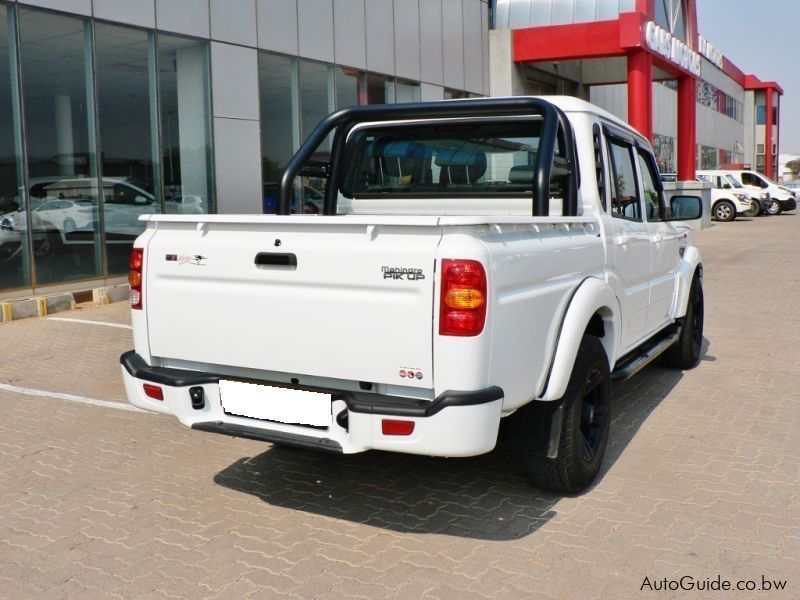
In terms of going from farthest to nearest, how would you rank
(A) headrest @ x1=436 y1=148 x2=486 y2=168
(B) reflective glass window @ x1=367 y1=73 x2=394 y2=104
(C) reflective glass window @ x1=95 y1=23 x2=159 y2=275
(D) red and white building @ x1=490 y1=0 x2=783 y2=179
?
(D) red and white building @ x1=490 y1=0 x2=783 y2=179
(B) reflective glass window @ x1=367 y1=73 x2=394 y2=104
(C) reflective glass window @ x1=95 y1=23 x2=159 y2=275
(A) headrest @ x1=436 y1=148 x2=486 y2=168

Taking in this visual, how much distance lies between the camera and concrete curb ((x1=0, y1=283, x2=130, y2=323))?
10062 mm

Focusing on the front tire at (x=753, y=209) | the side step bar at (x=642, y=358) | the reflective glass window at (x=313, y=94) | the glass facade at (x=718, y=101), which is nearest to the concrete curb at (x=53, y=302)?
the reflective glass window at (x=313, y=94)

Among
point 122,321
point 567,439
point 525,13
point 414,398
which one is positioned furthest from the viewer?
point 525,13

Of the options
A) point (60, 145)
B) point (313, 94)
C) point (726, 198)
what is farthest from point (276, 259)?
point (726, 198)

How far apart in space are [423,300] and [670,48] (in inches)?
949

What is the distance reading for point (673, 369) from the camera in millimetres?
7152

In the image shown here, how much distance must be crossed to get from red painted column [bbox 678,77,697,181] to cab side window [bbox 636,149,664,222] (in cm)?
2414

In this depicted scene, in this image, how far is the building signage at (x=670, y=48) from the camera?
22.9 meters

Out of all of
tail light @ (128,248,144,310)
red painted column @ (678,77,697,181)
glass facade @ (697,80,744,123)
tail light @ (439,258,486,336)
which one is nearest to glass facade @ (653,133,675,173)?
glass facade @ (697,80,744,123)

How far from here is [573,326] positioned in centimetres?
396

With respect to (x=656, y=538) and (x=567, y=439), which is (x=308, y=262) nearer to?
(x=567, y=439)

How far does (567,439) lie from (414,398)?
98 centimetres

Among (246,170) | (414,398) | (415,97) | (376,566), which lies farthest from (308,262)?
(415,97)

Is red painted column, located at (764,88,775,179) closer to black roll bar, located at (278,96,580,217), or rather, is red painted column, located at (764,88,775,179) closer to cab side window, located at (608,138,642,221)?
cab side window, located at (608,138,642,221)
